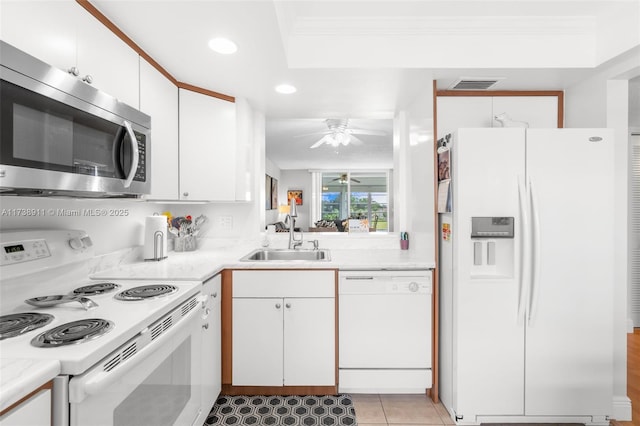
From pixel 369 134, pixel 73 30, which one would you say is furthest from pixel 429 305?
pixel 369 134

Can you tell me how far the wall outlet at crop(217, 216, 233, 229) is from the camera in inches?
106

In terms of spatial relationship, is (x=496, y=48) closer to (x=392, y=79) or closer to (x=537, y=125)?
(x=392, y=79)

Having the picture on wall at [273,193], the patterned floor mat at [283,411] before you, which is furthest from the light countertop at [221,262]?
the picture on wall at [273,193]

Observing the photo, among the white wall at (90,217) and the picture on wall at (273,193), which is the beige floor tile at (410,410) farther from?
the picture on wall at (273,193)

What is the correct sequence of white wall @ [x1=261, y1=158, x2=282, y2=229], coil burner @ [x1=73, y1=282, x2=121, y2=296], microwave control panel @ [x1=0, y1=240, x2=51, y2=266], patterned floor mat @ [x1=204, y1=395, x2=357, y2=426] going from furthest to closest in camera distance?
white wall @ [x1=261, y1=158, x2=282, y2=229] < patterned floor mat @ [x1=204, y1=395, x2=357, y2=426] < coil burner @ [x1=73, y1=282, x2=121, y2=296] < microwave control panel @ [x1=0, y1=240, x2=51, y2=266]

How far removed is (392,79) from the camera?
2.06m

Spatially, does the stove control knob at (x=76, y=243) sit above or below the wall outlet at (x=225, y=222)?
below

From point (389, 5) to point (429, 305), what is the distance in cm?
174

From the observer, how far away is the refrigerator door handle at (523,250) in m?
1.75

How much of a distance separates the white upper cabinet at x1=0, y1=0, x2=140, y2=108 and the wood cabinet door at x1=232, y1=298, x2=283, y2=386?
132 centimetres

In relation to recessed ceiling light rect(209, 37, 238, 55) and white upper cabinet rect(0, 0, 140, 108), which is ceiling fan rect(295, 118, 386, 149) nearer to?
recessed ceiling light rect(209, 37, 238, 55)

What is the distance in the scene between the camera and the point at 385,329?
81.0 inches

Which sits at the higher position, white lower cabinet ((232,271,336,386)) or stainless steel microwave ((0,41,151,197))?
stainless steel microwave ((0,41,151,197))

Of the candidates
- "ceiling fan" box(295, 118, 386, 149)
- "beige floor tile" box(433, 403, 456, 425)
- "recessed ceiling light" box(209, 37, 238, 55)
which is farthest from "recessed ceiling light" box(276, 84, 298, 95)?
"beige floor tile" box(433, 403, 456, 425)
